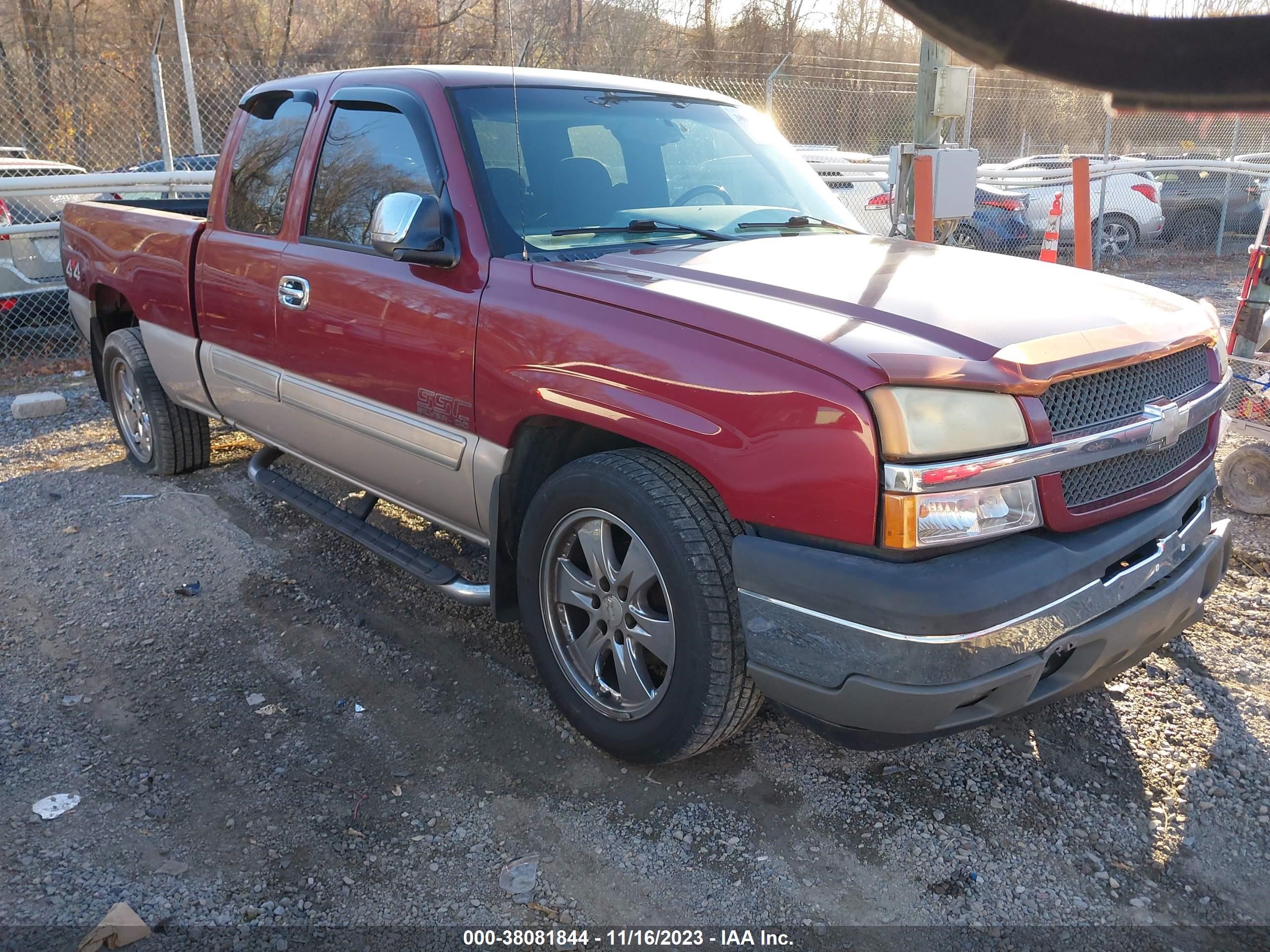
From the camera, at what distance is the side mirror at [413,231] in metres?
3.05

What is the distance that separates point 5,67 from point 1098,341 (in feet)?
64.5

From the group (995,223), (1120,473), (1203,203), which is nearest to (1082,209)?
(1120,473)

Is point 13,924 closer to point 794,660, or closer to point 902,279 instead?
point 794,660

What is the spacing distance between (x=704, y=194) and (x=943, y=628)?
2.12 m

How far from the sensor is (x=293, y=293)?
3891mm

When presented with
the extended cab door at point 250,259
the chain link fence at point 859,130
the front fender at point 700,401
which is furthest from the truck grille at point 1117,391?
the chain link fence at point 859,130

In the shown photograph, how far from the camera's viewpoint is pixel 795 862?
2.58 metres

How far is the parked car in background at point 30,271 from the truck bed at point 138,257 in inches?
108

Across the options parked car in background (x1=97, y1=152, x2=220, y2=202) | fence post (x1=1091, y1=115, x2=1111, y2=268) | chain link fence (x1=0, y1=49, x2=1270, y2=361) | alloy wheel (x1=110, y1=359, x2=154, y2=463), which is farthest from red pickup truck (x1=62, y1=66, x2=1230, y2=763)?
fence post (x1=1091, y1=115, x2=1111, y2=268)

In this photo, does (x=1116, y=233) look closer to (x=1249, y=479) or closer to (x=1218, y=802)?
(x=1249, y=479)

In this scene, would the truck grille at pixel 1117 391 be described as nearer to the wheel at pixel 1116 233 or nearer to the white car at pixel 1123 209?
the white car at pixel 1123 209

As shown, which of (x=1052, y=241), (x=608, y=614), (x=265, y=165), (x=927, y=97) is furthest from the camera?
(x=1052, y=241)

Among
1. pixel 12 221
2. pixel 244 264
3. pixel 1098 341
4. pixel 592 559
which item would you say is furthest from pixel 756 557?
pixel 12 221

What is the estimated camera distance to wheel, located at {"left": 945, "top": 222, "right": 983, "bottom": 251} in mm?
12797
